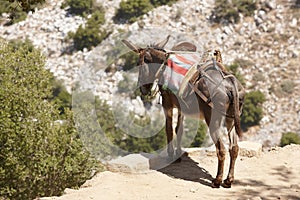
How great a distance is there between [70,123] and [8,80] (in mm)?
3925

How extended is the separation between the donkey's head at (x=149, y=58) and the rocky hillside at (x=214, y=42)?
3523 centimetres

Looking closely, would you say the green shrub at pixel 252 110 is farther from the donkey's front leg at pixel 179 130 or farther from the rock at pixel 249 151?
the donkey's front leg at pixel 179 130

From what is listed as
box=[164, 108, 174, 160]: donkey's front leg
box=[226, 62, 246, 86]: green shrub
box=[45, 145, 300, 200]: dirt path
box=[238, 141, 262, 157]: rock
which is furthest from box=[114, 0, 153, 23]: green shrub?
box=[45, 145, 300, 200]: dirt path

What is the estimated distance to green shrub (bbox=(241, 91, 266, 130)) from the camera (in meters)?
45.6

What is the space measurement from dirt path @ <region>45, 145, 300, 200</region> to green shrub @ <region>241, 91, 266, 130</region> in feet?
114

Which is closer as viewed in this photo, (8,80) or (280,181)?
(280,181)

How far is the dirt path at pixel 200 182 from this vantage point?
8195 mm

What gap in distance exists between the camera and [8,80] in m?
18.1

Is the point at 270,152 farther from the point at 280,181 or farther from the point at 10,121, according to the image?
the point at 10,121

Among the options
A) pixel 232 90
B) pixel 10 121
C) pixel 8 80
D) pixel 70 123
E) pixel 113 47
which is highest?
pixel 232 90

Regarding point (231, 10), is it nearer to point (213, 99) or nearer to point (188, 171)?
point (188, 171)

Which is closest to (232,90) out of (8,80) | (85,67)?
(8,80)

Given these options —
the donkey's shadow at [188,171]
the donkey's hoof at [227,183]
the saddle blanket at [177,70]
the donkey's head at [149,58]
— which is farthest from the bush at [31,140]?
the donkey's hoof at [227,183]

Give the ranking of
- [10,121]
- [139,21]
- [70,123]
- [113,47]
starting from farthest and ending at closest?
1. [139,21]
2. [113,47]
3. [70,123]
4. [10,121]
